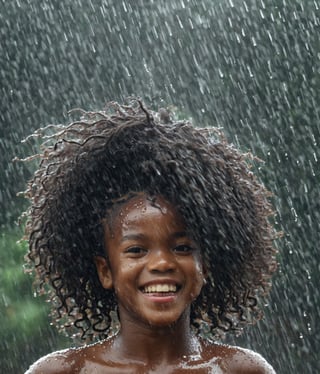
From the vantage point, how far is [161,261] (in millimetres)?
3227

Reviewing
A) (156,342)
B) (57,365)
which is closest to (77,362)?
(57,365)

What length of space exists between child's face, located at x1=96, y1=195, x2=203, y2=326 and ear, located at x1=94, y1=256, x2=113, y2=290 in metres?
0.09

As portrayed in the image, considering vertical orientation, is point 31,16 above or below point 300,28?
above

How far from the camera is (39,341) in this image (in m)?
8.79

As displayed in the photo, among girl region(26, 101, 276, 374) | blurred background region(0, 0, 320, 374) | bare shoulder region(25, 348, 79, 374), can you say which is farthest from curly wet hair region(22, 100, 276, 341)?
blurred background region(0, 0, 320, 374)

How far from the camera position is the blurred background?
9.86m

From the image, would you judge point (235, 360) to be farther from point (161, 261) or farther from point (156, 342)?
point (161, 261)

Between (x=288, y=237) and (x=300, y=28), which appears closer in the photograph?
(x=288, y=237)

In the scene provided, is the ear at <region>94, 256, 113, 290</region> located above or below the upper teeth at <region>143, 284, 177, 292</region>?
above

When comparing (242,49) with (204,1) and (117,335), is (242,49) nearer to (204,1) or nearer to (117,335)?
(204,1)

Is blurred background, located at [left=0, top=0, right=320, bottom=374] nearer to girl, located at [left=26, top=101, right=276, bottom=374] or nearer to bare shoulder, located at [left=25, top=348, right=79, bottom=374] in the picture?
girl, located at [left=26, top=101, right=276, bottom=374]

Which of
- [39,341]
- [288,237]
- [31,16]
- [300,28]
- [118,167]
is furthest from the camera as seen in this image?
[31,16]

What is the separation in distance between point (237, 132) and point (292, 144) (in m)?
0.49

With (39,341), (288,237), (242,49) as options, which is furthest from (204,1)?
(39,341)
